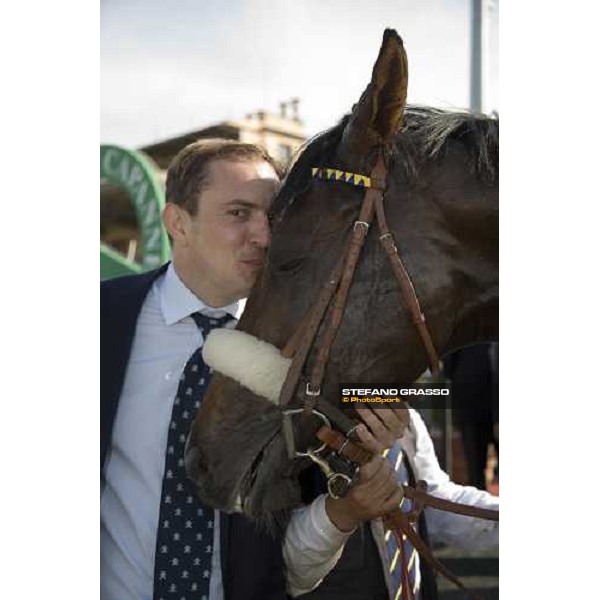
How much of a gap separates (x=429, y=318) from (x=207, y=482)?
57 centimetres

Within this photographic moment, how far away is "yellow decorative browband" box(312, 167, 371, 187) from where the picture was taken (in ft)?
6.51

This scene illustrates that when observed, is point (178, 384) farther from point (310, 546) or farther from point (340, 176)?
point (340, 176)

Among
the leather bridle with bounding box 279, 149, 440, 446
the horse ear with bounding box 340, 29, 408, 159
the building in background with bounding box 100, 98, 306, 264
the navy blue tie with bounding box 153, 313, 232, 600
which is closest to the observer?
the horse ear with bounding box 340, 29, 408, 159

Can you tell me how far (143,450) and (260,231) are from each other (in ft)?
1.80

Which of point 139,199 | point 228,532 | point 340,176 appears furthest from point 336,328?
point 139,199

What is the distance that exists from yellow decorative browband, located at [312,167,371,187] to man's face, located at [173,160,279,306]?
0.74 ft

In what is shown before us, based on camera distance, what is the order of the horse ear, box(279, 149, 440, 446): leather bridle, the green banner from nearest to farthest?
the horse ear → box(279, 149, 440, 446): leather bridle → the green banner

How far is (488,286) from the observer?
204 centimetres

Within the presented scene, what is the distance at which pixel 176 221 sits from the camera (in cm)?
235

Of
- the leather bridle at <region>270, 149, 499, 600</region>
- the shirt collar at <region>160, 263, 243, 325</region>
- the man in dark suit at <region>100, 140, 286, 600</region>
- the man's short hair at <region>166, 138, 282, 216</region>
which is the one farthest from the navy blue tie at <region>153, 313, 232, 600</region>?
the man's short hair at <region>166, 138, 282, 216</region>

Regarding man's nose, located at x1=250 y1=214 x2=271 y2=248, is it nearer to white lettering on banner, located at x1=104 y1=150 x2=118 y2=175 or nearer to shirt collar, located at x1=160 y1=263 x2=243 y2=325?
shirt collar, located at x1=160 y1=263 x2=243 y2=325
